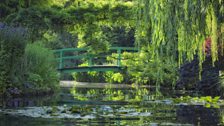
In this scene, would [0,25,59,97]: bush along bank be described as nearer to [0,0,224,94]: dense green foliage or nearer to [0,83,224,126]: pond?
[0,0,224,94]: dense green foliage

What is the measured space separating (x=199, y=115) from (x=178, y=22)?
2.68 meters

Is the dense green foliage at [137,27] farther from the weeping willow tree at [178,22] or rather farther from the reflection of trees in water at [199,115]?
the reflection of trees in water at [199,115]

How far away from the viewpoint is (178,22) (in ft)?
22.1

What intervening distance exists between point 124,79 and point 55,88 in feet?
30.8

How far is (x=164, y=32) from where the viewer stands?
676 centimetres

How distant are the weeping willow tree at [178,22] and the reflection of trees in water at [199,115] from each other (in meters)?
1.47

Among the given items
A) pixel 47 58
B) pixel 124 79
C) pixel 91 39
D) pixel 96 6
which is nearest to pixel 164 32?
pixel 47 58

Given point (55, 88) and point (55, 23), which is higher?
point (55, 23)

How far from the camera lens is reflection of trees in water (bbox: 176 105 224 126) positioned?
26.0 ft

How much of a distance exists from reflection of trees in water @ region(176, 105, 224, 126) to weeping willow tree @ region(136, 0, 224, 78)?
4.82 ft

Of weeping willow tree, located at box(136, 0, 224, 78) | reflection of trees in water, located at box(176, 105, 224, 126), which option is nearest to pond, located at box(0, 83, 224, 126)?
reflection of trees in water, located at box(176, 105, 224, 126)

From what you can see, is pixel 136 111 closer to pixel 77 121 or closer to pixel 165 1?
pixel 77 121

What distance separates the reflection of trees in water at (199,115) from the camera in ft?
26.0

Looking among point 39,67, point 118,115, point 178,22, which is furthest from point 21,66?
point 178,22
